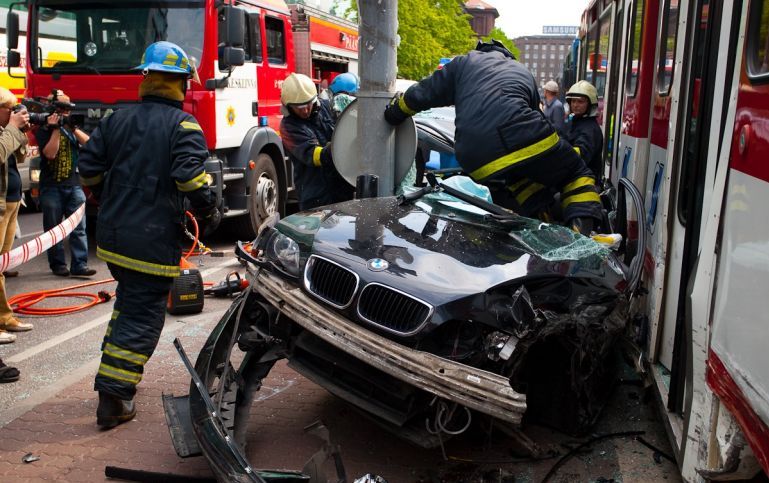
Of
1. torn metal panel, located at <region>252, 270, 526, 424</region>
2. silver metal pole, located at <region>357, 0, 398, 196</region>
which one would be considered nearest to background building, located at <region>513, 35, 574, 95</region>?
silver metal pole, located at <region>357, 0, 398, 196</region>

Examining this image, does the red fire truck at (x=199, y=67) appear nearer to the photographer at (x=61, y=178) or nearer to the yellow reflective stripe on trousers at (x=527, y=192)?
the photographer at (x=61, y=178)

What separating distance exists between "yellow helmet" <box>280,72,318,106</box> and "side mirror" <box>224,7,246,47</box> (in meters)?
2.62

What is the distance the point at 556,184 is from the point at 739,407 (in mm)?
2560

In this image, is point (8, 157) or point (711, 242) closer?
point (711, 242)

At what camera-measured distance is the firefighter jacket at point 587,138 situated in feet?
21.4

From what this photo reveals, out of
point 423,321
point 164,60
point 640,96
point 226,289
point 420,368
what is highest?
point 164,60

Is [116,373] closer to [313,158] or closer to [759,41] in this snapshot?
[313,158]

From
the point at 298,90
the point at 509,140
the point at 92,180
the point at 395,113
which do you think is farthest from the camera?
the point at 298,90

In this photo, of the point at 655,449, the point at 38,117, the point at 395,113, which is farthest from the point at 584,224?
the point at 38,117

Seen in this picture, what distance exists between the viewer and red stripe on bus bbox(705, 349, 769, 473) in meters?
2.06

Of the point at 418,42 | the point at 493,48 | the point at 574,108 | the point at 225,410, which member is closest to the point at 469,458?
the point at 225,410

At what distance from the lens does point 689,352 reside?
9.73 feet

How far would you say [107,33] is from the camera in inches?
332

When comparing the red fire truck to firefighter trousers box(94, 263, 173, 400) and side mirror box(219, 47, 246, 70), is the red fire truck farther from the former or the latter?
firefighter trousers box(94, 263, 173, 400)
